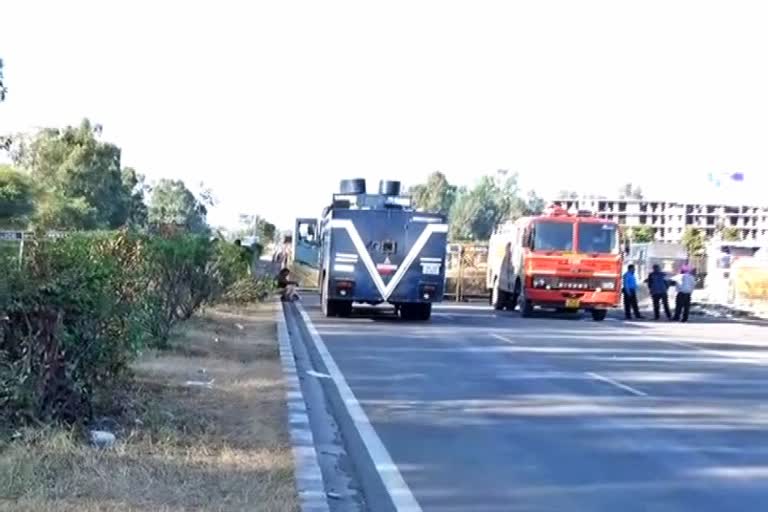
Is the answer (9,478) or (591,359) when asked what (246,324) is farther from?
(9,478)

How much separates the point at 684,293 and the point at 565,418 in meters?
24.7

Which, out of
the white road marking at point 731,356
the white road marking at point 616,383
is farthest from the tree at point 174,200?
the white road marking at point 616,383

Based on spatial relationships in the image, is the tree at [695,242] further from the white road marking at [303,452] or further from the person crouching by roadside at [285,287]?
the white road marking at [303,452]

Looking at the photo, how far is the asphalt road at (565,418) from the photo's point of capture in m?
10.2

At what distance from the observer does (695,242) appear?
338 ft

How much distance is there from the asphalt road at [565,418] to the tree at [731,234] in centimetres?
8960

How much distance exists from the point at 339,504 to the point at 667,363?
13540mm

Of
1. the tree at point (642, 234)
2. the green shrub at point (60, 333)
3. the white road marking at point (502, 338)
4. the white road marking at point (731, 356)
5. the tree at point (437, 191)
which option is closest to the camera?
the green shrub at point (60, 333)

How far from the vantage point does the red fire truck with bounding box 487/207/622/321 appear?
122 ft

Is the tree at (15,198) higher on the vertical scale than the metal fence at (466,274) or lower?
higher

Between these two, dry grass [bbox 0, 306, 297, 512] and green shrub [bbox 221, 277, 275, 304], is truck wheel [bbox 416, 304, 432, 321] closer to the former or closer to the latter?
green shrub [bbox 221, 277, 275, 304]

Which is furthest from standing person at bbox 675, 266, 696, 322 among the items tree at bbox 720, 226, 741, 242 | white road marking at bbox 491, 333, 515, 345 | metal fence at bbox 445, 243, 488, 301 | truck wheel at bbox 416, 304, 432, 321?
tree at bbox 720, 226, 741, 242

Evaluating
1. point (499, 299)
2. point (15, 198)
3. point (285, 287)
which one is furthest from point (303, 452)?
point (15, 198)

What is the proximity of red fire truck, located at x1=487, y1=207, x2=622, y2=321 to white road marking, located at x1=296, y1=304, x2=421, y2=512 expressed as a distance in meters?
19.1
